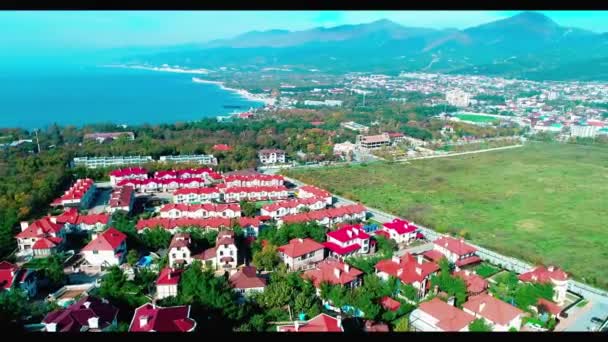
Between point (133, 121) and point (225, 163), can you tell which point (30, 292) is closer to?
point (225, 163)

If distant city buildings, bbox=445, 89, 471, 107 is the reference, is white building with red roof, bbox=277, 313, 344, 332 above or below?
below

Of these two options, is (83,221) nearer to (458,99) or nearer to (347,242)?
(347,242)

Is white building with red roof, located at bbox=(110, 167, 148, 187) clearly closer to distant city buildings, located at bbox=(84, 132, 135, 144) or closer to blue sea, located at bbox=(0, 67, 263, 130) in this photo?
distant city buildings, located at bbox=(84, 132, 135, 144)

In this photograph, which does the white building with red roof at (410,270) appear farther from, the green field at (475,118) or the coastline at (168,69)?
the coastline at (168,69)

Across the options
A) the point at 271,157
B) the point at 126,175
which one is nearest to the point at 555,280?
the point at 126,175

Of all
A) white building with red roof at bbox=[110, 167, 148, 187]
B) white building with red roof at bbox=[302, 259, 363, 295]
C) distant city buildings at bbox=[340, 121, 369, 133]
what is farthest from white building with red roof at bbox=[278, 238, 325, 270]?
distant city buildings at bbox=[340, 121, 369, 133]

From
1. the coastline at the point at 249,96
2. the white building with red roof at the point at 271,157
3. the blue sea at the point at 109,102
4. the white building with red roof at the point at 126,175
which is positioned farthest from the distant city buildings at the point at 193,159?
the coastline at the point at 249,96

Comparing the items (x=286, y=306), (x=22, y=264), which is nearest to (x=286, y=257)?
(x=286, y=306)
